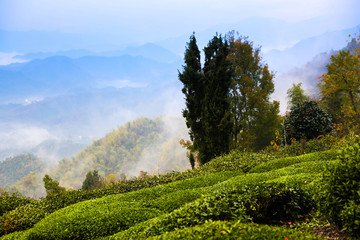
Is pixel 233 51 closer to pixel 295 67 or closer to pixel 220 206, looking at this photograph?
pixel 220 206

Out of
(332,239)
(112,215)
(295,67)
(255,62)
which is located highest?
(295,67)

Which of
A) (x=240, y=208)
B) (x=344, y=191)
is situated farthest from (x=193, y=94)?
(x=344, y=191)

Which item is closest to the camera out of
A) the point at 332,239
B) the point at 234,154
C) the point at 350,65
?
the point at 332,239

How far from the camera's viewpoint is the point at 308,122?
18.4m

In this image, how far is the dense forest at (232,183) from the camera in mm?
3832

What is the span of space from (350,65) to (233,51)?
9.00 m

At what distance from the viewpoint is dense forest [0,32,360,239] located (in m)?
3.83

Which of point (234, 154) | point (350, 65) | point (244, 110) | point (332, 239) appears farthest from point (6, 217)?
point (350, 65)

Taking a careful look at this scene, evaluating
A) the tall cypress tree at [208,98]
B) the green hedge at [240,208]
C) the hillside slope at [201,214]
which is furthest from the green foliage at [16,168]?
the green hedge at [240,208]

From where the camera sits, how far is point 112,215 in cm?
612

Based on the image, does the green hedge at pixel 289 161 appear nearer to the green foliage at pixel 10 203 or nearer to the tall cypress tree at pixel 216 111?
the tall cypress tree at pixel 216 111

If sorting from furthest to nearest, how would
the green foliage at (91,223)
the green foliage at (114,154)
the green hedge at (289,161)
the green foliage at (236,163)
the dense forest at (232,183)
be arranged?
the green foliage at (114,154) < the green foliage at (236,163) < the green hedge at (289,161) < the green foliage at (91,223) < the dense forest at (232,183)

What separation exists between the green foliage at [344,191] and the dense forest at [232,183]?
0.01 m

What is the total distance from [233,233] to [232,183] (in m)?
3.99
